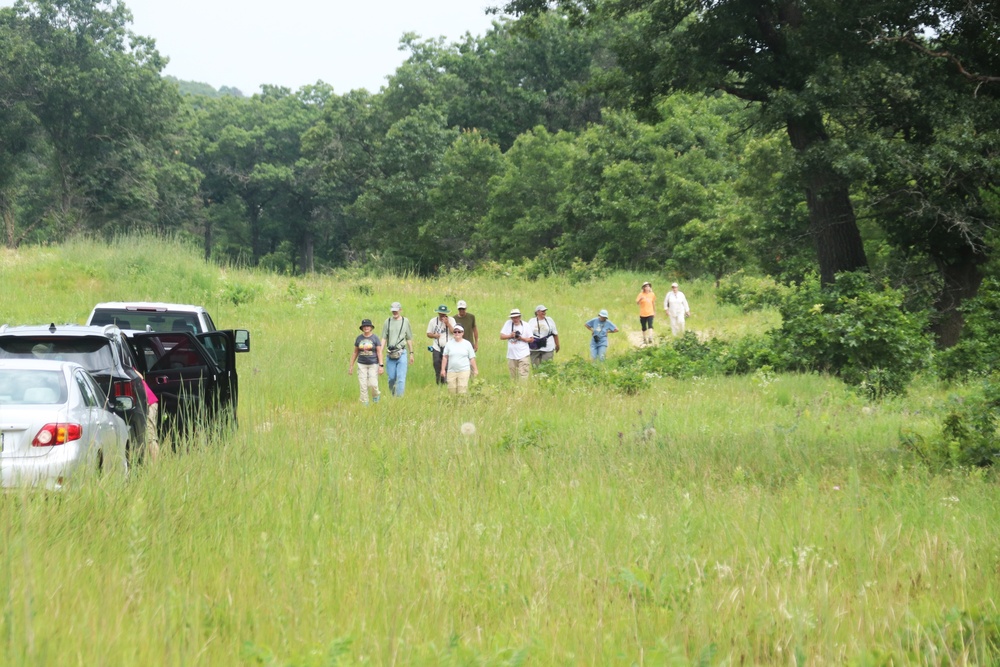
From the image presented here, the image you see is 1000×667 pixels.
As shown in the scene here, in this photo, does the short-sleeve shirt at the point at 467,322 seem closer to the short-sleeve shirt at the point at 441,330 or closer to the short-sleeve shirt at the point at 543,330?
the short-sleeve shirt at the point at 441,330

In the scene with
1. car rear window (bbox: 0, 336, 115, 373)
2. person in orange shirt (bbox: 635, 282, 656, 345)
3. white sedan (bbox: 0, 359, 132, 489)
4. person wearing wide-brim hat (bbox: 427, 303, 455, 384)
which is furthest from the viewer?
person in orange shirt (bbox: 635, 282, 656, 345)

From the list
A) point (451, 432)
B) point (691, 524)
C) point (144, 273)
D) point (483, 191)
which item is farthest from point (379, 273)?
point (691, 524)

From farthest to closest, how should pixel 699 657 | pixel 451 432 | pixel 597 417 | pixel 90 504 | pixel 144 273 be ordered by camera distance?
1. pixel 144 273
2. pixel 597 417
3. pixel 451 432
4. pixel 90 504
5. pixel 699 657

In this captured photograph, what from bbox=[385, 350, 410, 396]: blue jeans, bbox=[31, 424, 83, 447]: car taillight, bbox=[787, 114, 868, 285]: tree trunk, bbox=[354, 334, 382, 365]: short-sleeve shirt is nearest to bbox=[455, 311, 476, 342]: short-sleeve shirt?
bbox=[385, 350, 410, 396]: blue jeans

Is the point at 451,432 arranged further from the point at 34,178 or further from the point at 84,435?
the point at 34,178

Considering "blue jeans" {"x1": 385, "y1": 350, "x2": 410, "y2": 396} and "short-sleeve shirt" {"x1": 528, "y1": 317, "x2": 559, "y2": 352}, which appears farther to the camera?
"short-sleeve shirt" {"x1": 528, "y1": 317, "x2": 559, "y2": 352}

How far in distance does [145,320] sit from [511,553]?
10.1 m

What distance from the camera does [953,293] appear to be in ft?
69.5

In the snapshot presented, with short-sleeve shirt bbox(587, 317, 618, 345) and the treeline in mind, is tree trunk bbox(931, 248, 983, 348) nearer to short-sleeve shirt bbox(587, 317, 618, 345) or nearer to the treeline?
the treeline

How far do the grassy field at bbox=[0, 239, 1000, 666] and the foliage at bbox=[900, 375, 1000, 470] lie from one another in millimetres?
340

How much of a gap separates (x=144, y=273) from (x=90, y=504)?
91.1ft

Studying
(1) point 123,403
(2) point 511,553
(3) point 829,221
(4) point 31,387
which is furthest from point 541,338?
(2) point 511,553

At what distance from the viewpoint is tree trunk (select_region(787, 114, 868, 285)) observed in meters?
20.8

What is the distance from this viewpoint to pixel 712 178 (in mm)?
51781
